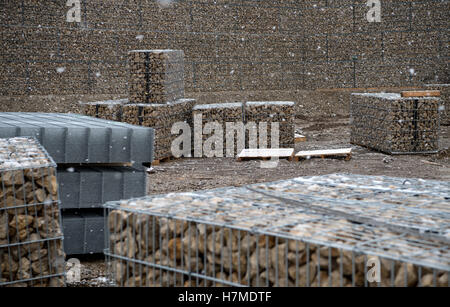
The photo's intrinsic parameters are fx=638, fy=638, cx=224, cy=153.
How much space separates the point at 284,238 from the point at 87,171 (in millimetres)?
4325

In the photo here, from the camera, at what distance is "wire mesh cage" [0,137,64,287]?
507 cm

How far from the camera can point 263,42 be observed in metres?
25.4

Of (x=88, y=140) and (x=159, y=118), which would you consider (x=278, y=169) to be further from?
(x=88, y=140)

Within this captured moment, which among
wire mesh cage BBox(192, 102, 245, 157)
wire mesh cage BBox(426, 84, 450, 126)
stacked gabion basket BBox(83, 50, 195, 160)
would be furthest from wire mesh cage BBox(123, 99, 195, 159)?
wire mesh cage BBox(426, 84, 450, 126)

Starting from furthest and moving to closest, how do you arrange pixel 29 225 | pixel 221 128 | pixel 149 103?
pixel 221 128 < pixel 149 103 < pixel 29 225

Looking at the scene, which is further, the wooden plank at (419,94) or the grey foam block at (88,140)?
the wooden plank at (419,94)

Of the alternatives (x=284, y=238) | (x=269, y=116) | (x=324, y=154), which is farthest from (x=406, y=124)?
(x=284, y=238)

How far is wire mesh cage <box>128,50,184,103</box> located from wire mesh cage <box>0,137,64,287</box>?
362 inches

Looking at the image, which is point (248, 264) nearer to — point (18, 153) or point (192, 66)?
point (18, 153)

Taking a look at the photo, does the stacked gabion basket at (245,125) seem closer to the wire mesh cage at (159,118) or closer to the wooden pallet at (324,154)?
the wire mesh cage at (159,118)

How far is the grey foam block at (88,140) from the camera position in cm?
699

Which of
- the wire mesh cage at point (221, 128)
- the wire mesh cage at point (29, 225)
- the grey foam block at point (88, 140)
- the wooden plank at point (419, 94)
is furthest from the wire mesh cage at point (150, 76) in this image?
the wire mesh cage at point (29, 225)

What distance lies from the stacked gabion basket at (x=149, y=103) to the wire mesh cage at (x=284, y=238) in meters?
9.87
